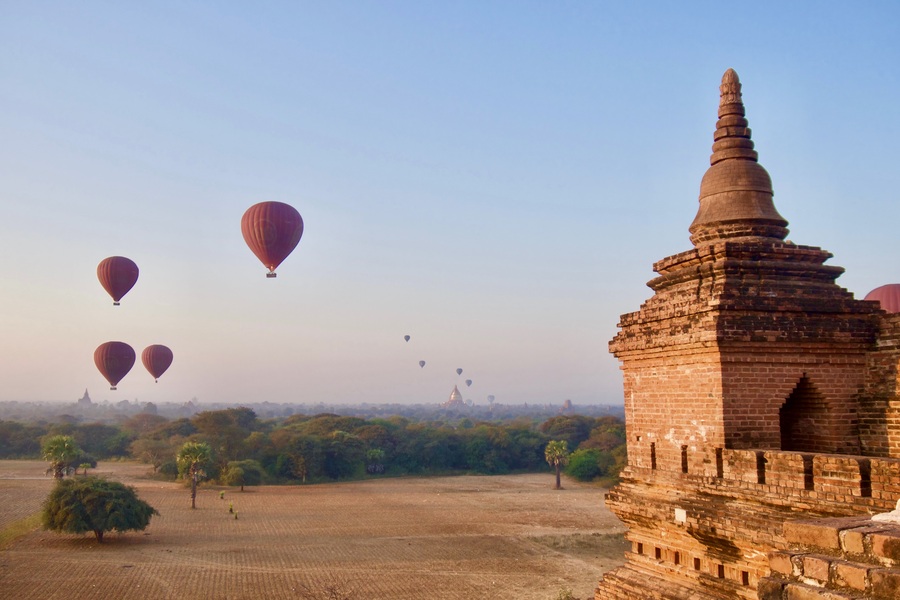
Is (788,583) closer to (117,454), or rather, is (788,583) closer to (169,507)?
(169,507)

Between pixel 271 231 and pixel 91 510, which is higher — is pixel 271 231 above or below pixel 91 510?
above

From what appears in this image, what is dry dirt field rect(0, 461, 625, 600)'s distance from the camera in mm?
25750

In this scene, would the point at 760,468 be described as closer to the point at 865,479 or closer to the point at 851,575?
the point at 865,479

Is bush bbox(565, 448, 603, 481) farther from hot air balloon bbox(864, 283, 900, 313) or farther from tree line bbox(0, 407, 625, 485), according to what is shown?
hot air balloon bbox(864, 283, 900, 313)

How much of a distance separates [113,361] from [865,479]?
47.8 m

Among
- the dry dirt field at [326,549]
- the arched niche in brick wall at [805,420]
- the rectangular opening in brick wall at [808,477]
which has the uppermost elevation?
the arched niche in brick wall at [805,420]

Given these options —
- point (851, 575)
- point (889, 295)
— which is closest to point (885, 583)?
point (851, 575)

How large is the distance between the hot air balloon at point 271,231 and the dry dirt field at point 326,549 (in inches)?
510

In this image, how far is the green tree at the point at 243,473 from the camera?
55.0 m

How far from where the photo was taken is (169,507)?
44469mm

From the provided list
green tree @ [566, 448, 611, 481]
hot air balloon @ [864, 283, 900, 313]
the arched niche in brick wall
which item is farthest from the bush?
the arched niche in brick wall

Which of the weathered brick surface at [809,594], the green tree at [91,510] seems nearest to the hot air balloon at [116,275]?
the green tree at [91,510]

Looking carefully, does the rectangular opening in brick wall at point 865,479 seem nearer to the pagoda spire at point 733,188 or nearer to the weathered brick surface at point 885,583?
the weathered brick surface at point 885,583

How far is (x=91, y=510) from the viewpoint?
32.3 m
